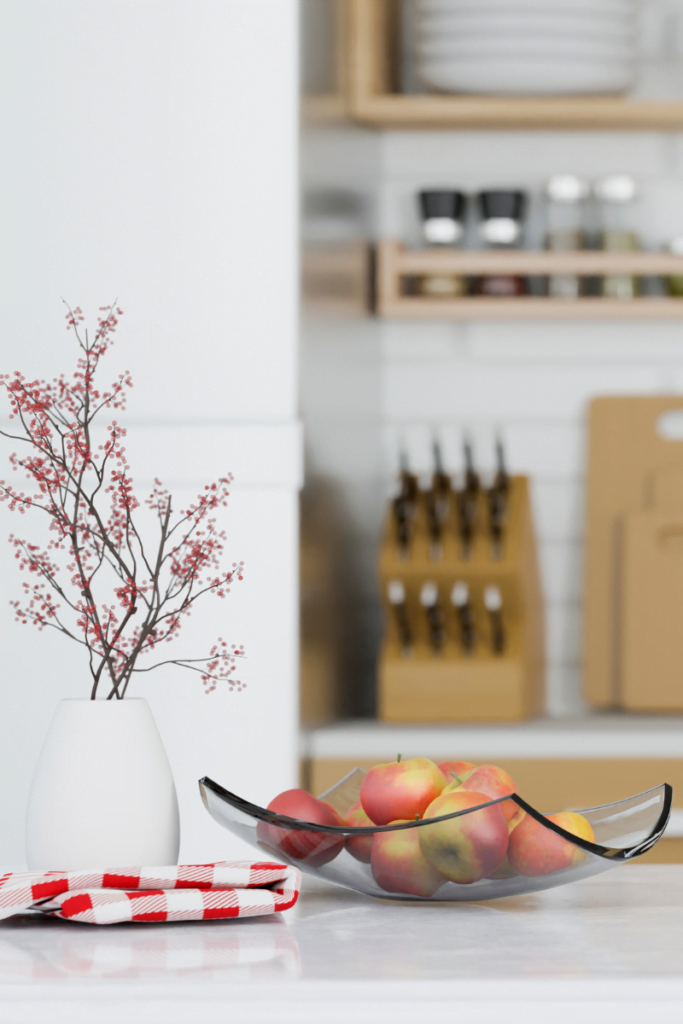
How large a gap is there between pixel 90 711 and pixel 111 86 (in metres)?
1.13

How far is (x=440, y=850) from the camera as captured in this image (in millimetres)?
798

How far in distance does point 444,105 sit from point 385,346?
43 cm

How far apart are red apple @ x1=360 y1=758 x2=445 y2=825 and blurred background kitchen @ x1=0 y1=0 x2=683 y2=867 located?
32.3 inches

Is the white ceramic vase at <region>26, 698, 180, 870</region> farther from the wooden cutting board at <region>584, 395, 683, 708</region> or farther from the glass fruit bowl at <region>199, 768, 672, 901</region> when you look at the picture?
the wooden cutting board at <region>584, 395, 683, 708</region>

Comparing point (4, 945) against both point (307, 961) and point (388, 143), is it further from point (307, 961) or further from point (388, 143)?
point (388, 143)

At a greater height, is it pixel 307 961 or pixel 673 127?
pixel 673 127

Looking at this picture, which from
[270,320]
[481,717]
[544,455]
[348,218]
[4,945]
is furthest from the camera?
[544,455]

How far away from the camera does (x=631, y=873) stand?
1.05 meters

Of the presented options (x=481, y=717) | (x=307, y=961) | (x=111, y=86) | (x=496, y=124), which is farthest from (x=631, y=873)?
(x=496, y=124)

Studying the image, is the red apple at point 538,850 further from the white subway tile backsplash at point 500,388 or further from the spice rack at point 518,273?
the white subway tile backsplash at point 500,388

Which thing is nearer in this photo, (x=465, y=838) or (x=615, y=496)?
(x=465, y=838)

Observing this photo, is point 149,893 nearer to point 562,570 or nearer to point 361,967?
point 361,967

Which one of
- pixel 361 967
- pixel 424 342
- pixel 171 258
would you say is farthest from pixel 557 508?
pixel 361 967

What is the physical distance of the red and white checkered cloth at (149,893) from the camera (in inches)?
31.5
